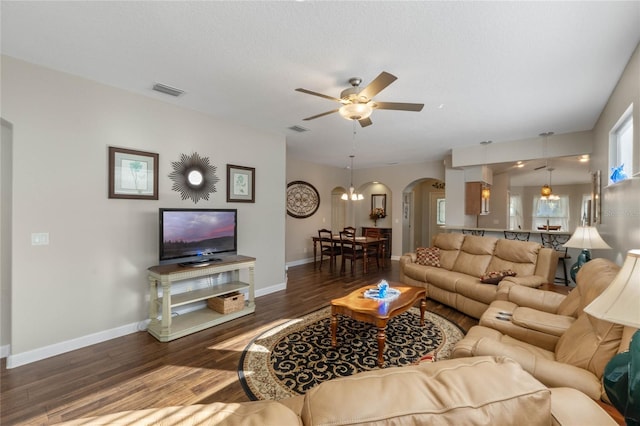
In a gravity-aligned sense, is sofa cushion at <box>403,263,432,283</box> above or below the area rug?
above

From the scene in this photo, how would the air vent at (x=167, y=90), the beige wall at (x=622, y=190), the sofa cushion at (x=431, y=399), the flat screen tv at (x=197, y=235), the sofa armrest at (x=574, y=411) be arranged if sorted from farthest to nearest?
the flat screen tv at (x=197, y=235)
the air vent at (x=167, y=90)
the beige wall at (x=622, y=190)
the sofa armrest at (x=574, y=411)
the sofa cushion at (x=431, y=399)

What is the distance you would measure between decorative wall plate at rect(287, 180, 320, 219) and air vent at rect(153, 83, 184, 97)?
12.6ft

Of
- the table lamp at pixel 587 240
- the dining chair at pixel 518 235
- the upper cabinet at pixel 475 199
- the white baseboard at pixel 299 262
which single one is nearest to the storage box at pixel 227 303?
the white baseboard at pixel 299 262

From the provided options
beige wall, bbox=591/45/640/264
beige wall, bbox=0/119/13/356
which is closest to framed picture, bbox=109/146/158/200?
beige wall, bbox=0/119/13/356

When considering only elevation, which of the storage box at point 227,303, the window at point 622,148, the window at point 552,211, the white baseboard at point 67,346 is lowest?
the white baseboard at point 67,346

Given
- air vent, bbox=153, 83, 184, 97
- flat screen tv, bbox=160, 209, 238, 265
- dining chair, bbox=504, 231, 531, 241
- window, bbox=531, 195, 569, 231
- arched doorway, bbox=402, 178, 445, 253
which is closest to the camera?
air vent, bbox=153, 83, 184, 97

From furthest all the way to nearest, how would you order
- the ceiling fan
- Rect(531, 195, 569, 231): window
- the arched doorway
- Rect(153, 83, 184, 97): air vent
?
Rect(531, 195, 569, 231): window → the arched doorway → Rect(153, 83, 184, 97): air vent → the ceiling fan

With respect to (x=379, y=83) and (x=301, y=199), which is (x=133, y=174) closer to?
(x=379, y=83)

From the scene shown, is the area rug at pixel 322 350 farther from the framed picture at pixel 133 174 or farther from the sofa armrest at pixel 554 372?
the framed picture at pixel 133 174

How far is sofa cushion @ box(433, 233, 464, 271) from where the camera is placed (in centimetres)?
460

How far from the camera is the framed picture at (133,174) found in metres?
3.04

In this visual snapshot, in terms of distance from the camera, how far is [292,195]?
23.0 ft

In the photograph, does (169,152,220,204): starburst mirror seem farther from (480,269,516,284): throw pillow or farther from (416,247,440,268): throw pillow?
(480,269,516,284): throw pillow

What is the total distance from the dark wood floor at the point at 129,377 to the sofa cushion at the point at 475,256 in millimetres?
962
